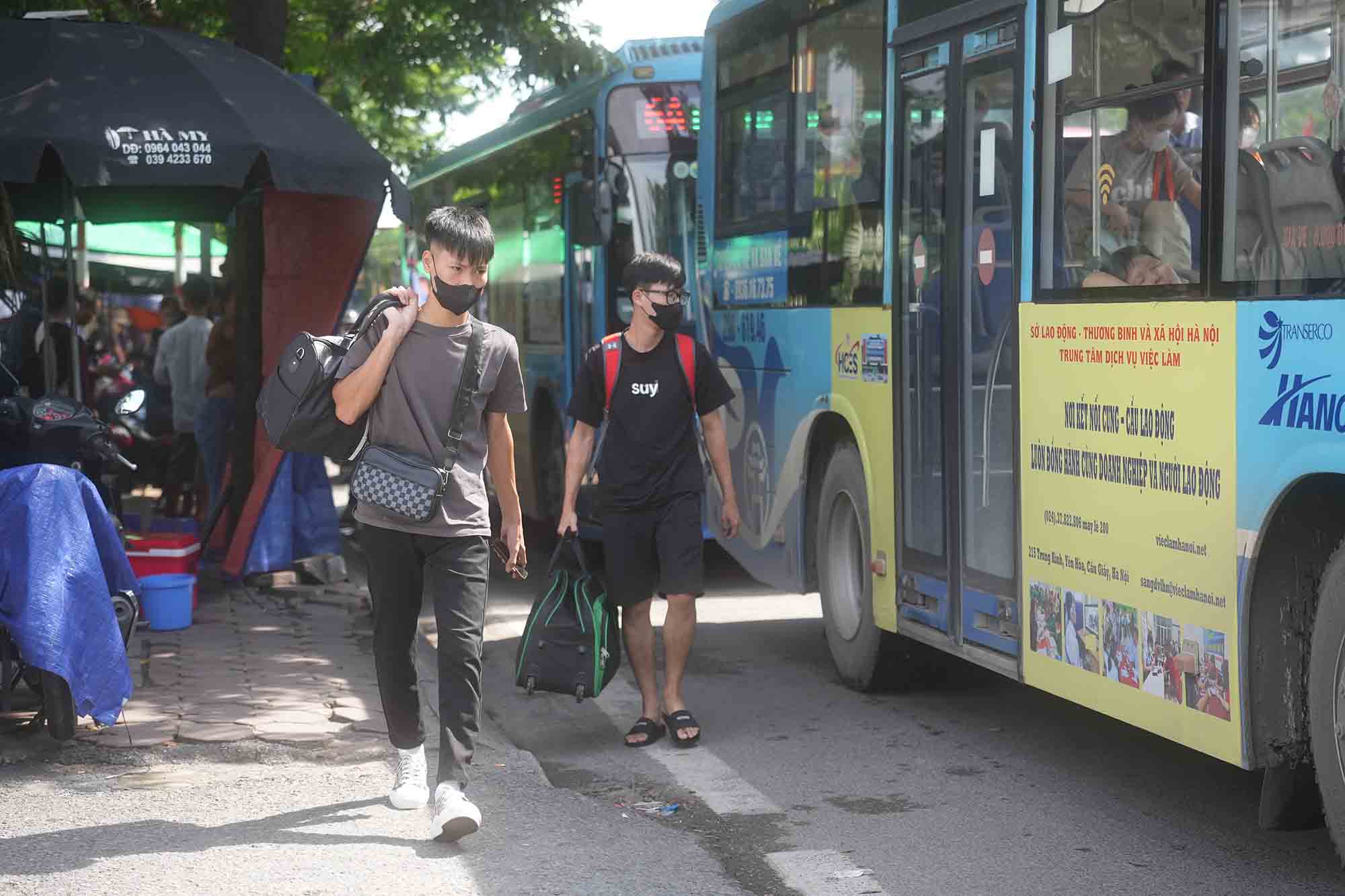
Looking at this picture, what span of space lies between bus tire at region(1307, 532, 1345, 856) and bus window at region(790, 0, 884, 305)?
3.38 m

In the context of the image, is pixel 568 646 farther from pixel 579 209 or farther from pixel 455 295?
pixel 579 209

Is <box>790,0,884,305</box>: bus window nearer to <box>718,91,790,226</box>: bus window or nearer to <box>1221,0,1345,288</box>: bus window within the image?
<box>718,91,790,226</box>: bus window

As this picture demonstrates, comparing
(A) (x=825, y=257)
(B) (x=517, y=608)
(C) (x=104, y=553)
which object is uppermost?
(A) (x=825, y=257)

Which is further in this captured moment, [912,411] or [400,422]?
[912,411]

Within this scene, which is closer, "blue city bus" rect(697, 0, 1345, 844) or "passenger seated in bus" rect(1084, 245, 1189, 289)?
"blue city bus" rect(697, 0, 1345, 844)

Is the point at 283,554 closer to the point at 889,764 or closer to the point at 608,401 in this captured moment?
the point at 608,401

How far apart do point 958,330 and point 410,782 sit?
2709 millimetres

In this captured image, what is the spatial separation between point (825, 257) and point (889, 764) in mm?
2666

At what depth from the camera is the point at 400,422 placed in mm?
5801

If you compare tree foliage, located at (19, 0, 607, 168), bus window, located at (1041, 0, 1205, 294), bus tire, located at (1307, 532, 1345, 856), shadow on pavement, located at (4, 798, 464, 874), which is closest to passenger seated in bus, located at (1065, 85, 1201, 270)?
bus window, located at (1041, 0, 1205, 294)

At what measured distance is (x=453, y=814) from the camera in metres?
5.63

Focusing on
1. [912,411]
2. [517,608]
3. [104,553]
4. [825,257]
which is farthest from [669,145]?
[104,553]

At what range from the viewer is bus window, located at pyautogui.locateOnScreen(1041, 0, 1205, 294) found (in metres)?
5.54

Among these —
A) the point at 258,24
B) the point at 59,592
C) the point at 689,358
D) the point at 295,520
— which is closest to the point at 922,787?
the point at 689,358
